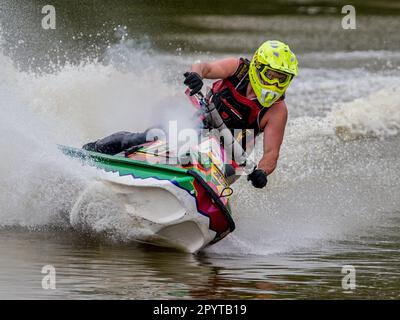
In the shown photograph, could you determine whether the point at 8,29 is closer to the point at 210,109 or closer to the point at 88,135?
the point at 88,135

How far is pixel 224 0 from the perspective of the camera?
24344 mm

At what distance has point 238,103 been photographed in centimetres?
1039

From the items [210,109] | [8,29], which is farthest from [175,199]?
[8,29]

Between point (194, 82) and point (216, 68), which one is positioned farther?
point (216, 68)

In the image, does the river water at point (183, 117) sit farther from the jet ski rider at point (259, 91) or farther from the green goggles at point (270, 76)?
the green goggles at point (270, 76)

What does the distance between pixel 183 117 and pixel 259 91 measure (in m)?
0.85

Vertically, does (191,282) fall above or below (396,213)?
below

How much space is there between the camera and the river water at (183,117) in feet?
27.5

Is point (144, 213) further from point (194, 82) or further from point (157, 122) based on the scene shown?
point (157, 122)

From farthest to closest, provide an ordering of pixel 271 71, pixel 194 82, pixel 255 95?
1. pixel 255 95
2. pixel 271 71
3. pixel 194 82

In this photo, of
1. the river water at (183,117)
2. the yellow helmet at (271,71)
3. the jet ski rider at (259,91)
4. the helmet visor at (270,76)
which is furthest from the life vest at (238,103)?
the river water at (183,117)

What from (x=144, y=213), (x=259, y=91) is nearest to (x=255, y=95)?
(x=259, y=91)

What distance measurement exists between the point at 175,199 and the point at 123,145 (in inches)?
55.8

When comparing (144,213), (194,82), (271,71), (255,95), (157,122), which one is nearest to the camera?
(144,213)
